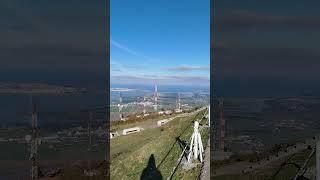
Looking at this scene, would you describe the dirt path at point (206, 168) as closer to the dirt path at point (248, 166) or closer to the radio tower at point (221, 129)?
the dirt path at point (248, 166)

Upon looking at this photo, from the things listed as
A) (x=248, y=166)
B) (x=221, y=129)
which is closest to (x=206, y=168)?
(x=248, y=166)

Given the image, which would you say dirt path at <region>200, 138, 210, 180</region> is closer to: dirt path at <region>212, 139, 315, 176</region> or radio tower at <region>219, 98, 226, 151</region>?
dirt path at <region>212, 139, 315, 176</region>

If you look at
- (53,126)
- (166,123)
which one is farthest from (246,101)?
(53,126)

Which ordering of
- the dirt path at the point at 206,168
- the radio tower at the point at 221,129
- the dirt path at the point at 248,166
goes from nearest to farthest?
the dirt path at the point at 206,168, the dirt path at the point at 248,166, the radio tower at the point at 221,129

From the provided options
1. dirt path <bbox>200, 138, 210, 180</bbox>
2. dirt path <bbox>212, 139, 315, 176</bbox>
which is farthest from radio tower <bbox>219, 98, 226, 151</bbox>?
dirt path <bbox>212, 139, 315, 176</bbox>

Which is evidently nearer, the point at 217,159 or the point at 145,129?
the point at 217,159

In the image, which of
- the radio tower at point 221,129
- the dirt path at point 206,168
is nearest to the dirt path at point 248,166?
the dirt path at point 206,168

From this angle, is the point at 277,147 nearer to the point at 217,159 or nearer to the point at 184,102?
the point at 217,159

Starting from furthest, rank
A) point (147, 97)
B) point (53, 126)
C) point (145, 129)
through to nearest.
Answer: point (147, 97), point (145, 129), point (53, 126)

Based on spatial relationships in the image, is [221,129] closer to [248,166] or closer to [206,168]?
[248,166]

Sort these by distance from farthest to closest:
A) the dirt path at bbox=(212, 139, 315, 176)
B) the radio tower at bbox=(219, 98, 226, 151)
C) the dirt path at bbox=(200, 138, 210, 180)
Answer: the radio tower at bbox=(219, 98, 226, 151) < the dirt path at bbox=(212, 139, 315, 176) < the dirt path at bbox=(200, 138, 210, 180)

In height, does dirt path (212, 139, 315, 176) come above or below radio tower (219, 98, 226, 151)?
below
